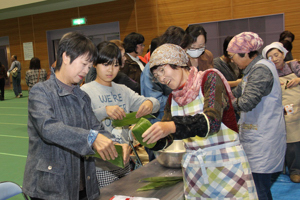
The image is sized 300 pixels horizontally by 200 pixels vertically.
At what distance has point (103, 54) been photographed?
6.80ft

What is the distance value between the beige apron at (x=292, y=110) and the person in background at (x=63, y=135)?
8.84ft

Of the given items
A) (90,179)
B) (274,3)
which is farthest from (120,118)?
(274,3)

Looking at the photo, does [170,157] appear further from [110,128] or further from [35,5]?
[35,5]

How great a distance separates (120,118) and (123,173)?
0.41 m

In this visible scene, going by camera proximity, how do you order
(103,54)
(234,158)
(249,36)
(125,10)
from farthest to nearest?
(125,10) → (249,36) → (103,54) → (234,158)

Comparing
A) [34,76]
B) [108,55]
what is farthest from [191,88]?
[34,76]

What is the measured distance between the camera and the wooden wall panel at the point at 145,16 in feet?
27.2

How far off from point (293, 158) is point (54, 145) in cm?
318

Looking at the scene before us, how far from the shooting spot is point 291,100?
11.1 feet

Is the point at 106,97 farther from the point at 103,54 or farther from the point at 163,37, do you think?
the point at 163,37

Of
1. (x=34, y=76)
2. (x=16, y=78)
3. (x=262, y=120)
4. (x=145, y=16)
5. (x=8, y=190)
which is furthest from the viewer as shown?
(x=16, y=78)

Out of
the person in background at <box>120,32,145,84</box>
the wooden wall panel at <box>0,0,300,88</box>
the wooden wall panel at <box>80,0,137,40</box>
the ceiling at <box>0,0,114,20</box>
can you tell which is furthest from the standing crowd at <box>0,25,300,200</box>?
the ceiling at <box>0,0,114,20</box>

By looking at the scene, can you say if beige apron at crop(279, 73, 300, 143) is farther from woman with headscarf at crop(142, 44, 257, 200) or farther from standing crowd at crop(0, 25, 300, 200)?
woman with headscarf at crop(142, 44, 257, 200)

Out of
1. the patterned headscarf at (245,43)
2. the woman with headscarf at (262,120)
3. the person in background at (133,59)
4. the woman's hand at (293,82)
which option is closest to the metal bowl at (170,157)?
the woman with headscarf at (262,120)
